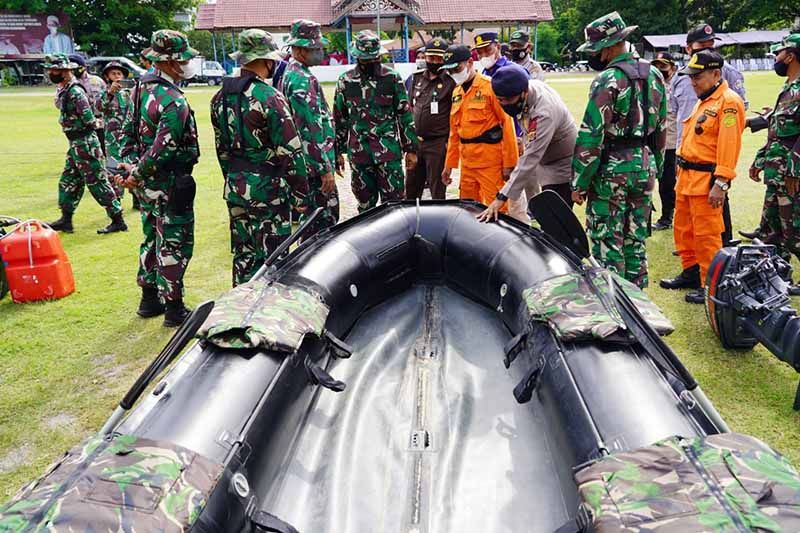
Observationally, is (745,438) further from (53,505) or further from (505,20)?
(505,20)

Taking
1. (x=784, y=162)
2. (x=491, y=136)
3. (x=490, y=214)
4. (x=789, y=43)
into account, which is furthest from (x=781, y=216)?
(x=490, y=214)

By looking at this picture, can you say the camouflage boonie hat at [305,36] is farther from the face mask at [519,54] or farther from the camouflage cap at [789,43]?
the camouflage cap at [789,43]

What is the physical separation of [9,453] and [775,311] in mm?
3331

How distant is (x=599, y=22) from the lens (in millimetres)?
2977

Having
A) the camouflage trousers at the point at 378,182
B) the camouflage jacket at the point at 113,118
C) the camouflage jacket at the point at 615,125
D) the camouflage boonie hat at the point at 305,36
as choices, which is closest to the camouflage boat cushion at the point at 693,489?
the camouflage jacket at the point at 615,125

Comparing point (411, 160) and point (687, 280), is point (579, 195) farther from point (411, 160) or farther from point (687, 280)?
point (411, 160)

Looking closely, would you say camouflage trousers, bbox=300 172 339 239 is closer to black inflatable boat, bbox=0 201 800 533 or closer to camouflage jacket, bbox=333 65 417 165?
camouflage jacket, bbox=333 65 417 165

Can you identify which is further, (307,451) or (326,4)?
(326,4)

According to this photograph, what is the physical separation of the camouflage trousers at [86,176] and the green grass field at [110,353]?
0.33 m

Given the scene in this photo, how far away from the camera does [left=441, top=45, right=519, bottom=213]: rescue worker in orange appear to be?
12.1ft

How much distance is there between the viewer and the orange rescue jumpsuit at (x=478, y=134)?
3.67 metres

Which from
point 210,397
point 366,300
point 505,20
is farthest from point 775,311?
point 505,20

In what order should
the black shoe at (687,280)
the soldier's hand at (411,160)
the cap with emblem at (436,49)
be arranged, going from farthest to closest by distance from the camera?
the soldier's hand at (411,160) < the cap with emblem at (436,49) < the black shoe at (687,280)

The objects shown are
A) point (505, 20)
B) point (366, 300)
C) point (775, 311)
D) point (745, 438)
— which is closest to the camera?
point (745, 438)
